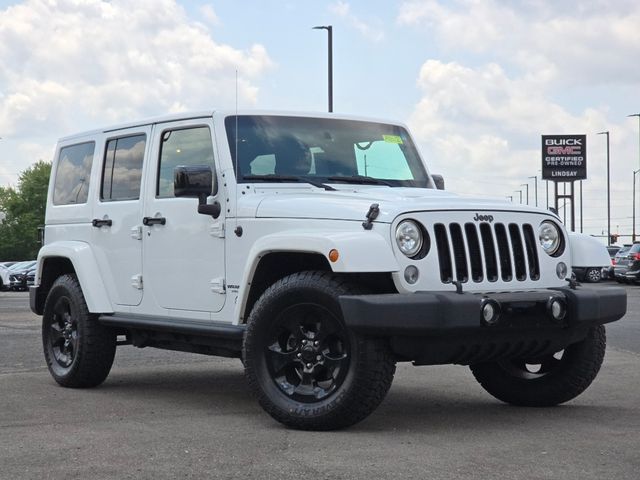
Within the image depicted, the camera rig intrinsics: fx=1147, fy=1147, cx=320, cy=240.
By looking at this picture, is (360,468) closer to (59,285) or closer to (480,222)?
(480,222)

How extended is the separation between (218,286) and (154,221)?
989 millimetres

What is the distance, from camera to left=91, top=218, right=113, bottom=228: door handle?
9211 millimetres

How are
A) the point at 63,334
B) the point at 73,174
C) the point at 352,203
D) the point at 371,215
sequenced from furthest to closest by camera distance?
the point at 73,174 < the point at 63,334 < the point at 352,203 < the point at 371,215

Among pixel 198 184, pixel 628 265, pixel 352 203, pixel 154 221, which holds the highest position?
pixel 198 184

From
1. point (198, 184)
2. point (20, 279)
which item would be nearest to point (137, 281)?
point (198, 184)

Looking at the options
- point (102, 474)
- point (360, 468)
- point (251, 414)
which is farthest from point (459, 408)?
point (102, 474)

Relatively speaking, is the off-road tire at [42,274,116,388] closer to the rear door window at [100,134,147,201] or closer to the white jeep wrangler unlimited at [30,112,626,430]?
the white jeep wrangler unlimited at [30,112,626,430]

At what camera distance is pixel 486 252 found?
7.12 metres

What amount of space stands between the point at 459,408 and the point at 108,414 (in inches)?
96.7

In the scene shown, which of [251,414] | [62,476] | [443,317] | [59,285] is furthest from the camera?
[59,285]

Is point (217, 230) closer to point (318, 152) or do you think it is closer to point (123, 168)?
point (318, 152)

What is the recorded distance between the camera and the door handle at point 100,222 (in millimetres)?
9211

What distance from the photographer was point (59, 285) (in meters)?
9.64

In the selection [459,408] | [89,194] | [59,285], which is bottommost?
[459,408]
